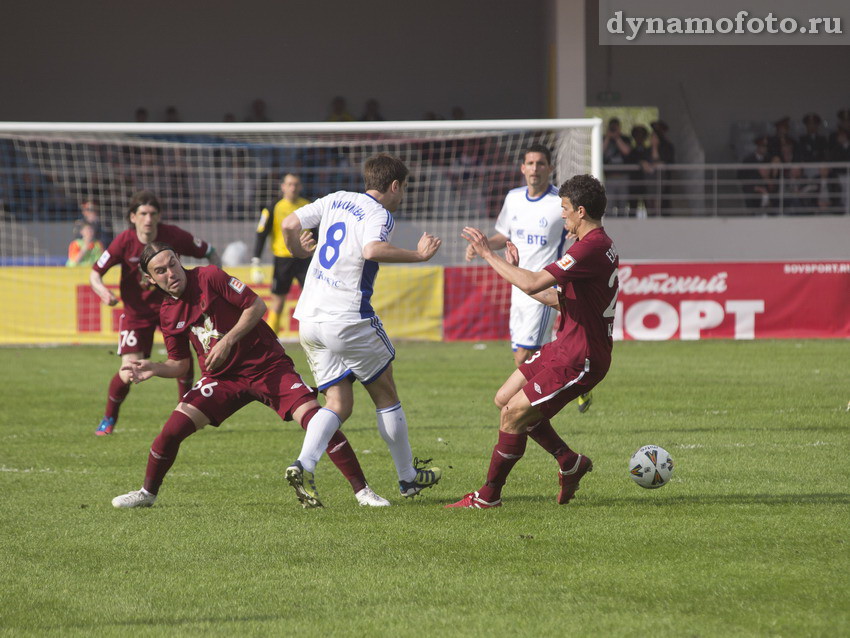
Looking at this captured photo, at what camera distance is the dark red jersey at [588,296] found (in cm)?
619

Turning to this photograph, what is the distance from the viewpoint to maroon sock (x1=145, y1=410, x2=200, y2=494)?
21.5 feet

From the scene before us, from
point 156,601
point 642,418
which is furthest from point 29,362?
point 156,601

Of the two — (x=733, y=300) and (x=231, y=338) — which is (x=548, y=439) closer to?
(x=231, y=338)

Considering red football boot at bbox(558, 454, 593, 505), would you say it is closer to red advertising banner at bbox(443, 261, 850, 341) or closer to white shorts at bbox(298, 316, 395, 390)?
white shorts at bbox(298, 316, 395, 390)

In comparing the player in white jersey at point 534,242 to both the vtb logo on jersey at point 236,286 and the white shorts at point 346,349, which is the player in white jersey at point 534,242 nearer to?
the white shorts at point 346,349

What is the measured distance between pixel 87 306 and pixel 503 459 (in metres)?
12.8

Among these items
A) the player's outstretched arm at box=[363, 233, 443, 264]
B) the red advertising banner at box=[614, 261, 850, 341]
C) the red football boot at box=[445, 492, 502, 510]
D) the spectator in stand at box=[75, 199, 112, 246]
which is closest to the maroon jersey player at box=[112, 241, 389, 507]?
the red football boot at box=[445, 492, 502, 510]

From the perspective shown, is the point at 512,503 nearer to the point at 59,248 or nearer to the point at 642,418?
the point at 642,418

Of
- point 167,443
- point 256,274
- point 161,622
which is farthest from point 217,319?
point 256,274

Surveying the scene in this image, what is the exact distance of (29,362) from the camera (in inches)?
615

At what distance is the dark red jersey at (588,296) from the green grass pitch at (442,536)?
97 centimetres

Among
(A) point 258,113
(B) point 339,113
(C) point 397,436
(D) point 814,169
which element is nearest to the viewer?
(C) point 397,436

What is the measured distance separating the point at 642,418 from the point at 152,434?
4405 mm

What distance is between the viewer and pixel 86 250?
18328 mm
